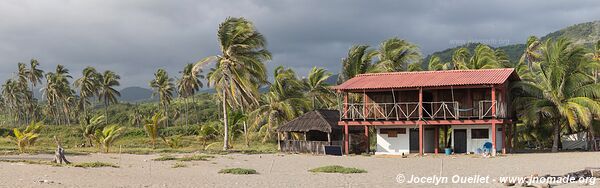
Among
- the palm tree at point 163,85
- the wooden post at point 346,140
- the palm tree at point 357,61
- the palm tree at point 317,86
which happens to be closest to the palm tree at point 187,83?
the palm tree at point 163,85

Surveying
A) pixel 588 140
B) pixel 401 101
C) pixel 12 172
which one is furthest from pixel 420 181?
pixel 588 140

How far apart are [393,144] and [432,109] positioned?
107 inches

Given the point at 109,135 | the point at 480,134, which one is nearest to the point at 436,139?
the point at 480,134

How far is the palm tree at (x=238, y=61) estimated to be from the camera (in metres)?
30.6

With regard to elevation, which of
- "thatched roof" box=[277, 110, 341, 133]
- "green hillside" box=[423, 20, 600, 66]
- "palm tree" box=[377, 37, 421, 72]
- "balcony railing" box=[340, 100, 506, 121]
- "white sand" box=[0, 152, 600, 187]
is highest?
"green hillside" box=[423, 20, 600, 66]

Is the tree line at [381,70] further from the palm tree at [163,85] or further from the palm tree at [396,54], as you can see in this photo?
the palm tree at [163,85]

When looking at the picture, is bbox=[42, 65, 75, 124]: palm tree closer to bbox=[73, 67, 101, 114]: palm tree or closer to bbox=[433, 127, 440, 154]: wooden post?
bbox=[73, 67, 101, 114]: palm tree

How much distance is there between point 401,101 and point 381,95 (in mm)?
1059

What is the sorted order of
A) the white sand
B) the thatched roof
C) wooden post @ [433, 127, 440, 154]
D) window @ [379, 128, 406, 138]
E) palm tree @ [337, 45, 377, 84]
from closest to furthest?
1. the white sand
2. wooden post @ [433, 127, 440, 154]
3. window @ [379, 128, 406, 138]
4. the thatched roof
5. palm tree @ [337, 45, 377, 84]

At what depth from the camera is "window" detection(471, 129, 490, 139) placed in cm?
2739

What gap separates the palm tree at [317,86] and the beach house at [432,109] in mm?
8403

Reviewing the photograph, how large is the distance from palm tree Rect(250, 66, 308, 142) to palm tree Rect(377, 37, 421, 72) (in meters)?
5.52

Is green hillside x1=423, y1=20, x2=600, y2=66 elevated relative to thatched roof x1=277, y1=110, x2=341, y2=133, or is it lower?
elevated

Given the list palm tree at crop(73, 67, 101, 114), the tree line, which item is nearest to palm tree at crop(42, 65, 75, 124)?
palm tree at crop(73, 67, 101, 114)
